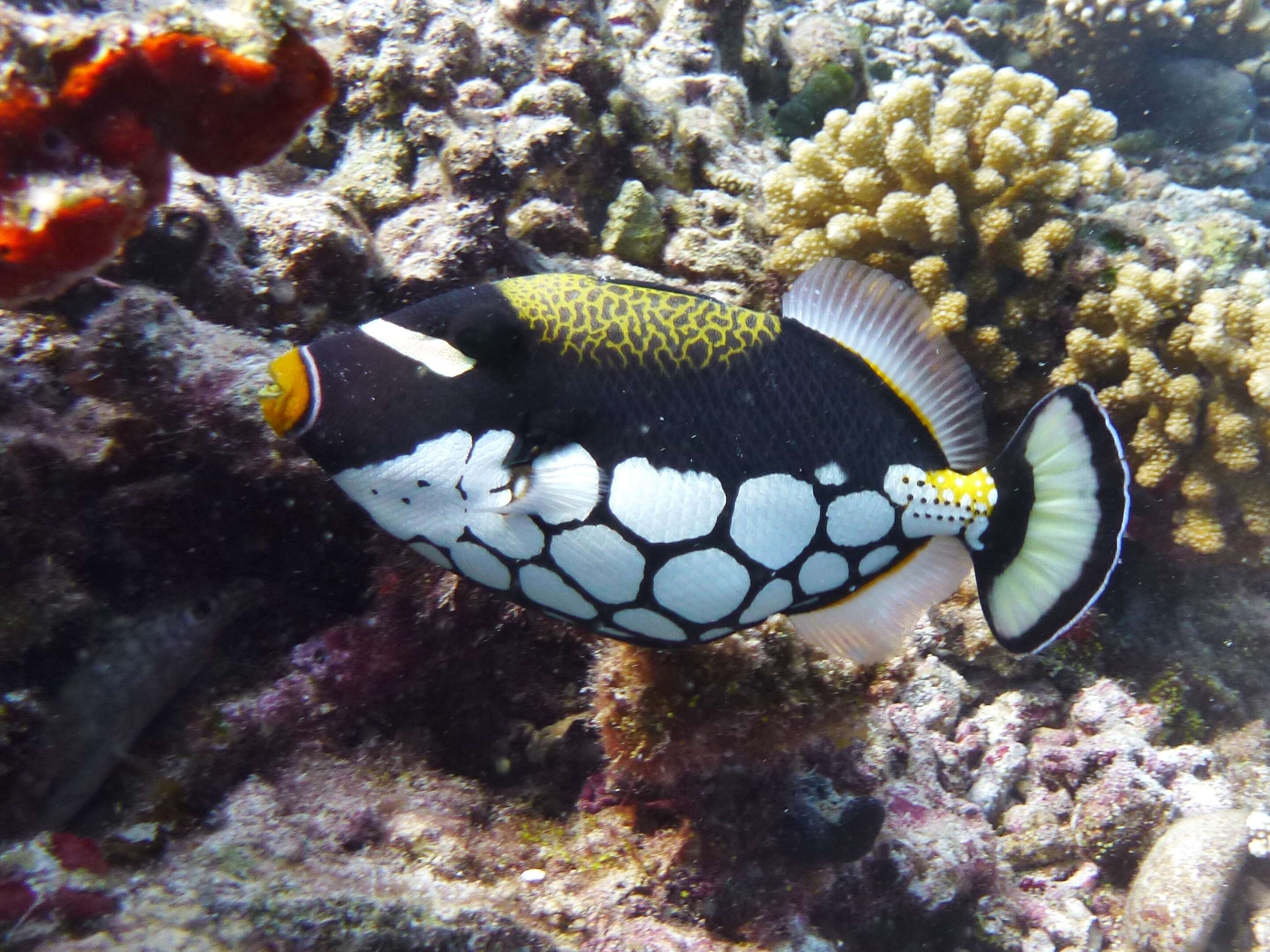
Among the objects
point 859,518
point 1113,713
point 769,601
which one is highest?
point 859,518

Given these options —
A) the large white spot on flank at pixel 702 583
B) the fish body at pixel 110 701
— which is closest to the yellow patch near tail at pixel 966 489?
the large white spot on flank at pixel 702 583

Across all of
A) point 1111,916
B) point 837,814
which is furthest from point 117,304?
point 1111,916

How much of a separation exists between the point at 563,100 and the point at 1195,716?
5.06 metres

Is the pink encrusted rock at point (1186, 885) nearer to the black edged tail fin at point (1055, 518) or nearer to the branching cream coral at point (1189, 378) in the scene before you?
the branching cream coral at point (1189, 378)

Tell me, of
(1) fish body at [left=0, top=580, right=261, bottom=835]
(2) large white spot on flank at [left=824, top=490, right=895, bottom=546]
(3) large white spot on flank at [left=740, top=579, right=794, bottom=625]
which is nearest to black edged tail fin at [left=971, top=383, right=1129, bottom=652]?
(2) large white spot on flank at [left=824, top=490, right=895, bottom=546]

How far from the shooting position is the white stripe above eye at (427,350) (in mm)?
1909

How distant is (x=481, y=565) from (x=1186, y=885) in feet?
12.4

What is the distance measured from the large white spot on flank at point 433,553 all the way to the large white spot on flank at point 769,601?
84cm

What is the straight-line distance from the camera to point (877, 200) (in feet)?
14.1

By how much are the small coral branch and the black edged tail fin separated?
2149 mm

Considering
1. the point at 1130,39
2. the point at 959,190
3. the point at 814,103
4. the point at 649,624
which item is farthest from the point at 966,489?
the point at 1130,39

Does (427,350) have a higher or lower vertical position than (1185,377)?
lower

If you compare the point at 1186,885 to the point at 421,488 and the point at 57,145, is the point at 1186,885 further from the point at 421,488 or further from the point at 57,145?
the point at 57,145

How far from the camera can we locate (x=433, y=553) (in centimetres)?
212
